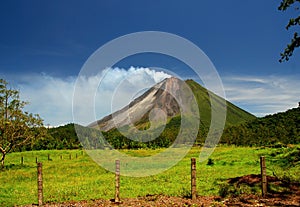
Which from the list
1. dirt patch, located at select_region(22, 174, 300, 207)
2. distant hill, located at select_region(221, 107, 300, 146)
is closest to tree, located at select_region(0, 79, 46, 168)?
dirt patch, located at select_region(22, 174, 300, 207)

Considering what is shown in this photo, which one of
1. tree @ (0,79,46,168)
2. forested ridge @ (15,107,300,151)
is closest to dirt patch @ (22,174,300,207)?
tree @ (0,79,46,168)

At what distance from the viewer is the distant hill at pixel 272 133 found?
206 feet

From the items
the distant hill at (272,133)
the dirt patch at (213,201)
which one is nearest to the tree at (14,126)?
the dirt patch at (213,201)

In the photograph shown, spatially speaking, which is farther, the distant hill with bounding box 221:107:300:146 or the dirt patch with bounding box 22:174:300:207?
the distant hill with bounding box 221:107:300:146

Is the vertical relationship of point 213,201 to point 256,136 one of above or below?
below

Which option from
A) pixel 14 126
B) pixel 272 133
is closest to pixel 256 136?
pixel 272 133

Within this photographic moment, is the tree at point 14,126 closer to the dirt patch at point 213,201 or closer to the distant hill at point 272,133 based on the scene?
the dirt patch at point 213,201

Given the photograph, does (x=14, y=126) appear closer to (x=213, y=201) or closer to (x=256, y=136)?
(x=213, y=201)

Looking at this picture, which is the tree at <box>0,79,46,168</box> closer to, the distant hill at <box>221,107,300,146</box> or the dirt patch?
the dirt patch

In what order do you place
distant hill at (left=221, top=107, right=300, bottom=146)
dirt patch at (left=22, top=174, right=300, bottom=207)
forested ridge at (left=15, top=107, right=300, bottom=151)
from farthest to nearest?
forested ridge at (left=15, top=107, right=300, bottom=151)
distant hill at (left=221, top=107, right=300, bottom=146)
dirt patch at (left=22, top=174, right=300, bottom=207)

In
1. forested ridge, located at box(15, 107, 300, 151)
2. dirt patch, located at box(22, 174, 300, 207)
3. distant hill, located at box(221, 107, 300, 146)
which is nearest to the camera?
dirt patch, located at box(22, 174, 300, 207)

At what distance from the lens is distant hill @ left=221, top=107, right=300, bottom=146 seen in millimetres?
62938

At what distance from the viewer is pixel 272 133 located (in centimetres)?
7050

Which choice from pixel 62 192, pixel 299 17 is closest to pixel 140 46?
pixel 62 192
